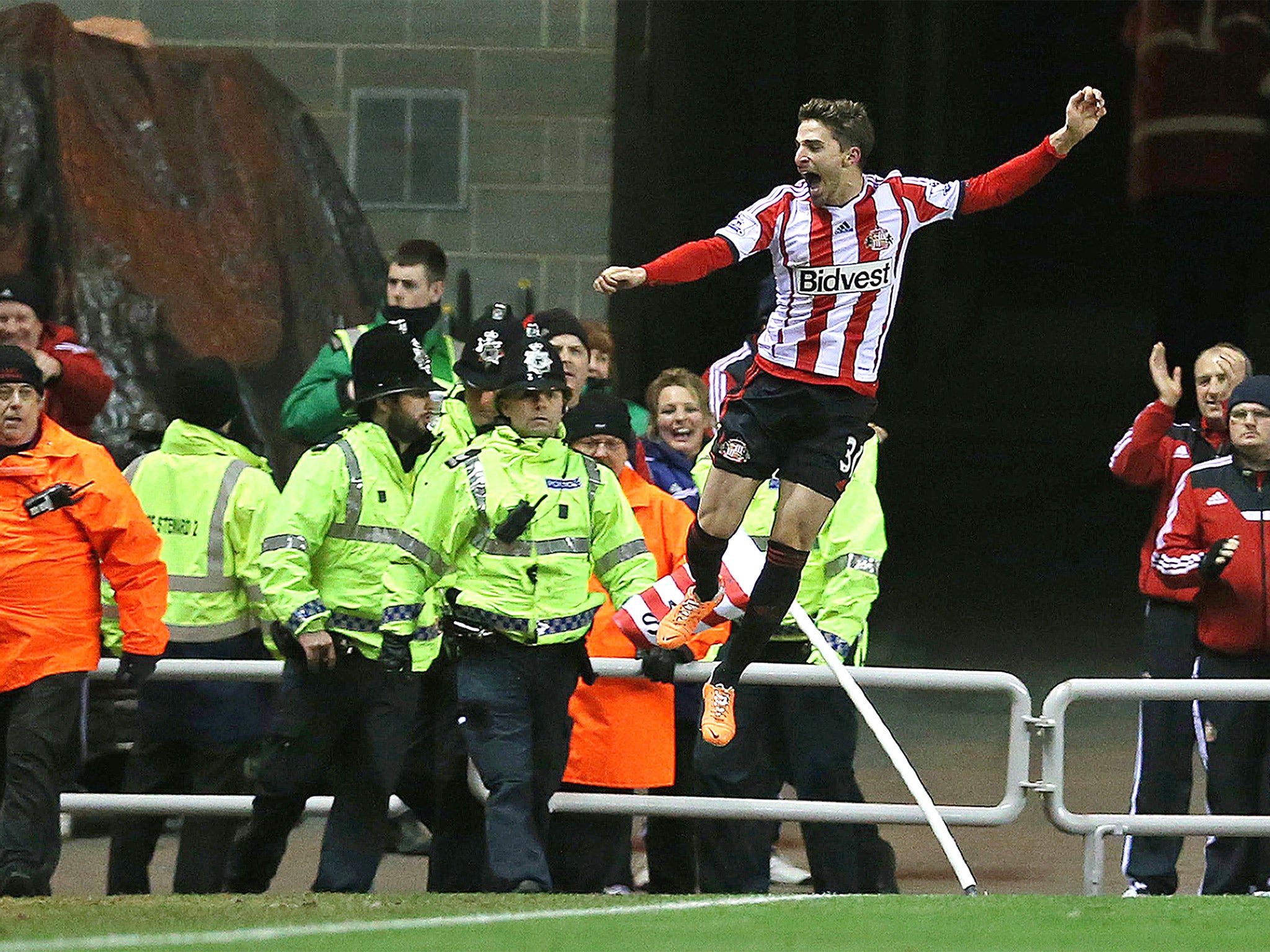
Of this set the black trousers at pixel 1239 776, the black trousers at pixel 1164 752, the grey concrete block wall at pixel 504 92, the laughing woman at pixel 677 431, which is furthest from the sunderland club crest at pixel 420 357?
the grey concrete block wall at pixel 504 92

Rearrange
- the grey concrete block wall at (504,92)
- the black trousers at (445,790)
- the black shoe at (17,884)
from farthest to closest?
1. the grey concrete block wall at (504,92)
2. the black trousers at (445,790)
3. the black shoe at (17,884)

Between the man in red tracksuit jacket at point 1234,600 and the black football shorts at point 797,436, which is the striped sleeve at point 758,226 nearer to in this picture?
the black football shorts at point 797,436

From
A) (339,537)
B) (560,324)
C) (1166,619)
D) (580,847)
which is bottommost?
(580,847)

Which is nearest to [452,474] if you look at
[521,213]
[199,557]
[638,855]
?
[199,557]

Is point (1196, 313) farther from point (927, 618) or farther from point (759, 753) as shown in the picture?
point (759, 753)

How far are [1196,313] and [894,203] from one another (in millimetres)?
6605

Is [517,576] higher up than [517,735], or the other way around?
[517,576]

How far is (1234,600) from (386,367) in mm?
3202

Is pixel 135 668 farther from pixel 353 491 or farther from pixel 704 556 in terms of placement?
pixel 704 556

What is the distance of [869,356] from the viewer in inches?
305

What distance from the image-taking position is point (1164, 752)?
28.7 feet

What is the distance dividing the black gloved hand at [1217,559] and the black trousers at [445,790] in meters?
2.74

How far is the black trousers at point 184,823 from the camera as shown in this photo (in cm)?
835

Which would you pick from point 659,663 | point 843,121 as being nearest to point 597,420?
point 659,663
